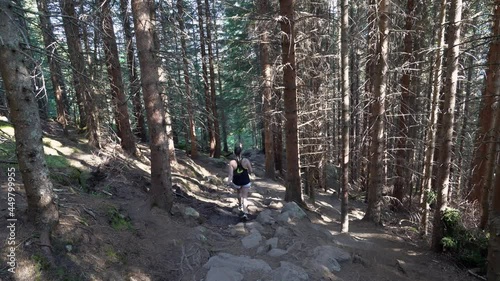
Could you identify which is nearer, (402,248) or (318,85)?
(402,248)

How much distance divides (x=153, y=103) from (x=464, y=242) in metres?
8.07

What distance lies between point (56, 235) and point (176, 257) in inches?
76.6

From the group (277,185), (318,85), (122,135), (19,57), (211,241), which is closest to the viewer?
(19,57)

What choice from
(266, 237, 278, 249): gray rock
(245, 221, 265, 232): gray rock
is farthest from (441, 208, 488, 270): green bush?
(245, 221, 265, 232): gray rock

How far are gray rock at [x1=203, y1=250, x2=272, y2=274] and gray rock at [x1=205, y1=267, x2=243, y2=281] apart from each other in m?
0.12

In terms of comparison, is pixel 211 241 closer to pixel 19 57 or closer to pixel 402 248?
pixel 19 57

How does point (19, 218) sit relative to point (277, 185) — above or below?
above

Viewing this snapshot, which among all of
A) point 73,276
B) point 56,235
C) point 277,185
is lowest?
point 277,185

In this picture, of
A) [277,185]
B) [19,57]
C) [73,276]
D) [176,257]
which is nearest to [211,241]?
[176,257]

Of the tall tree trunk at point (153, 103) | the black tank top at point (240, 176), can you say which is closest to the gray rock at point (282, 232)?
the black tank top at point (240, 176)

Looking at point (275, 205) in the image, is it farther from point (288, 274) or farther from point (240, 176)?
point (288, 274)

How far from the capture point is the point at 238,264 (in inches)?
197

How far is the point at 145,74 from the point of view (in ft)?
20.2

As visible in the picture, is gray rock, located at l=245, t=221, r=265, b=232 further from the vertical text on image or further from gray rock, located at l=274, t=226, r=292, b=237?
the vertical text on image
